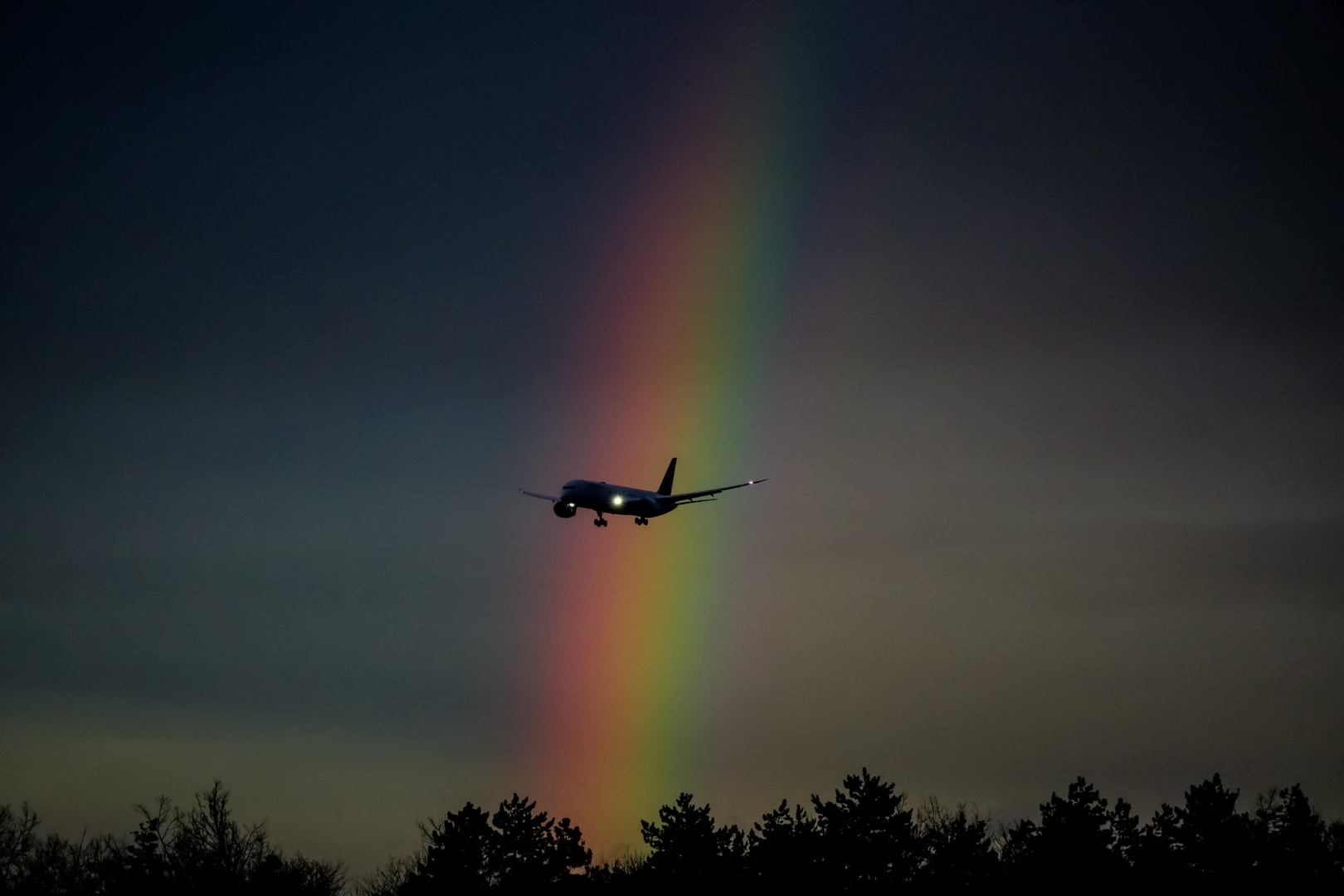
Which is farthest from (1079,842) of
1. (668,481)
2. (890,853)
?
(668,481)

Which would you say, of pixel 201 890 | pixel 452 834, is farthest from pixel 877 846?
pixel 201 890

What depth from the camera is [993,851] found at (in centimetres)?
8381

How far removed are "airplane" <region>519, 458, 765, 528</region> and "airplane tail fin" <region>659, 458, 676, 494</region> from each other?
89.1 feet

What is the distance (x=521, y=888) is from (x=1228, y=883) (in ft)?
158

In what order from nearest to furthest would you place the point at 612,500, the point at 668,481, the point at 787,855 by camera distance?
the point at 787,855, the point at 612,500, the point at 668,481

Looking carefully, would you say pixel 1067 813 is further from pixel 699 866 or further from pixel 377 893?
pixel 377 893

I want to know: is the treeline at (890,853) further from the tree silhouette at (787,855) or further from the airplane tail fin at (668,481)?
the airplane tail fin at (668,481)

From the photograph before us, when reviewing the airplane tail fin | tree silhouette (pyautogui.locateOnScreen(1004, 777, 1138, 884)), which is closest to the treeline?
tree silhouette (pyautogui.locateOnScreen(1004, 777, 1138, 884))

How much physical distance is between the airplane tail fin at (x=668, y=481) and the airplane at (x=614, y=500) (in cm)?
2716

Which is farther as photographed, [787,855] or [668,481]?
[668,481]

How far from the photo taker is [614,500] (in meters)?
112

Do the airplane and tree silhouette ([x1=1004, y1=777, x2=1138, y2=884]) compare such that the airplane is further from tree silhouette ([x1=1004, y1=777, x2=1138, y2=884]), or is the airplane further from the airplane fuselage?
tree silhouette ([x1=1004, y1=777, x2=1138, y2=884])

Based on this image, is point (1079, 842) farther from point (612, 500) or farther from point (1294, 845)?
point (612, 500)

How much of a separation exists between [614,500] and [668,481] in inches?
1497
